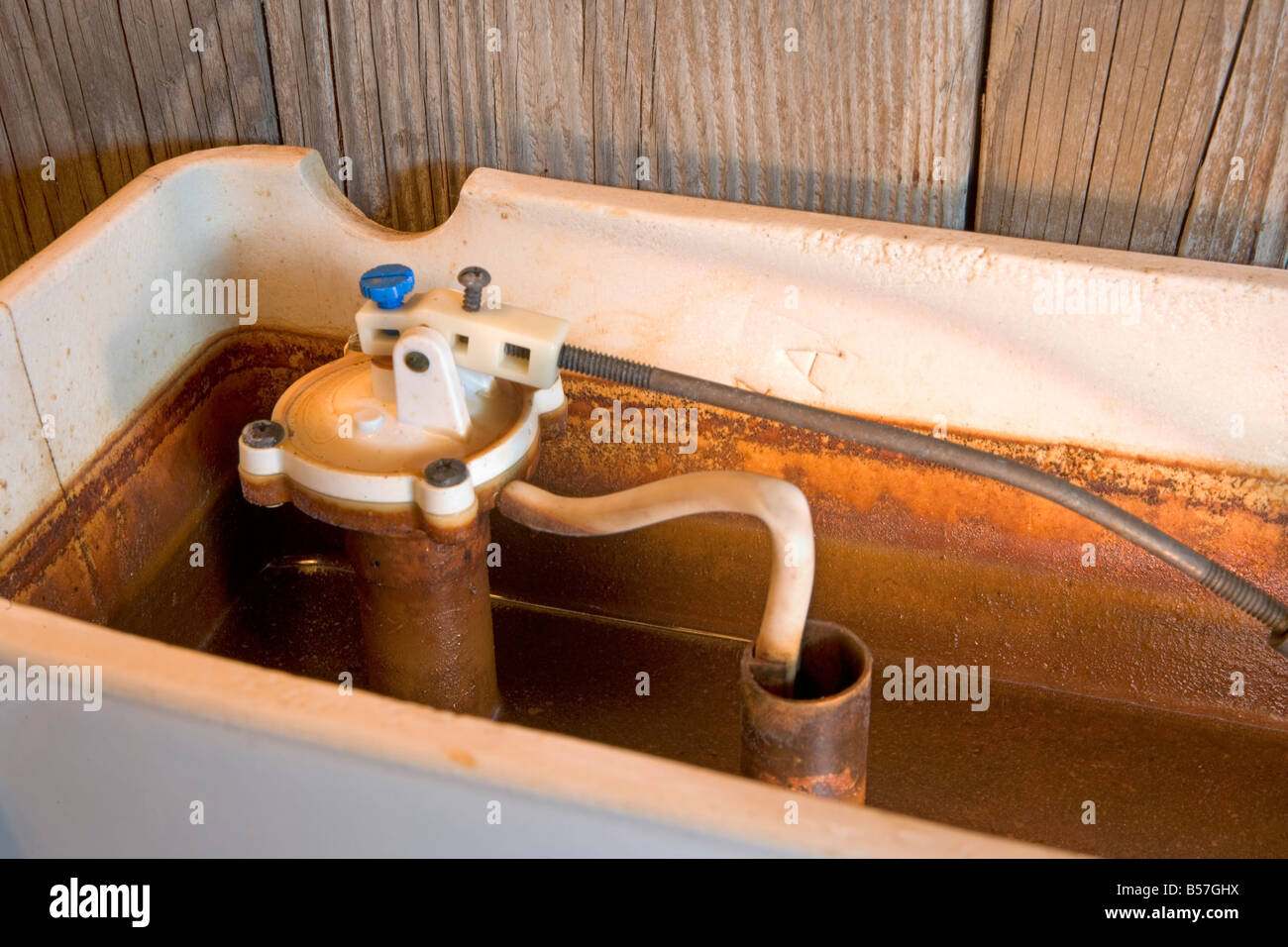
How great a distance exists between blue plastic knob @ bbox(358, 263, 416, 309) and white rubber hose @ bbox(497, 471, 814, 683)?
23 cm

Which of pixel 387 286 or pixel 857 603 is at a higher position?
pixel 387 286

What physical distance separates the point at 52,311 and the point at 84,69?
524mm

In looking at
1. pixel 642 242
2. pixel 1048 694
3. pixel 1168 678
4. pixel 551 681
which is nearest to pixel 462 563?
pixel 551 681

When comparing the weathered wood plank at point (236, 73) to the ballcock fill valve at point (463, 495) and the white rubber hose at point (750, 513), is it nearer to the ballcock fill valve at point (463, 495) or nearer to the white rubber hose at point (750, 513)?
the ballcock fill valve at point (463, 495)

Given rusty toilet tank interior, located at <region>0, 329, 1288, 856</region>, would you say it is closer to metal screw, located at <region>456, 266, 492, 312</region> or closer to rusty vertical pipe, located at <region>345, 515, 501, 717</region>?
rusty vertical pipe, located at <region>345, 515, 501, 717</region>

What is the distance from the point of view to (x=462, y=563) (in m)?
1.38

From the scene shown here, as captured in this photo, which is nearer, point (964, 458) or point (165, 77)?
point (964, 458)

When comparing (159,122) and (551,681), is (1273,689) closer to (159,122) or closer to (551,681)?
(551,681)

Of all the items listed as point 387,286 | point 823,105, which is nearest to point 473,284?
point 387,286

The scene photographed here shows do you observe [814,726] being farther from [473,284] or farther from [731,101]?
[731,101]

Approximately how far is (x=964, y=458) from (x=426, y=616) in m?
0.62

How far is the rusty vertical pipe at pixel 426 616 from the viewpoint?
1342 millimetres

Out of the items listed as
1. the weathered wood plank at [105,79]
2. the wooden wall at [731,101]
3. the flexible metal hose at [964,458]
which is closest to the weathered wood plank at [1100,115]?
the wooden wall at [731,101]

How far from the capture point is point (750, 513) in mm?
1172
